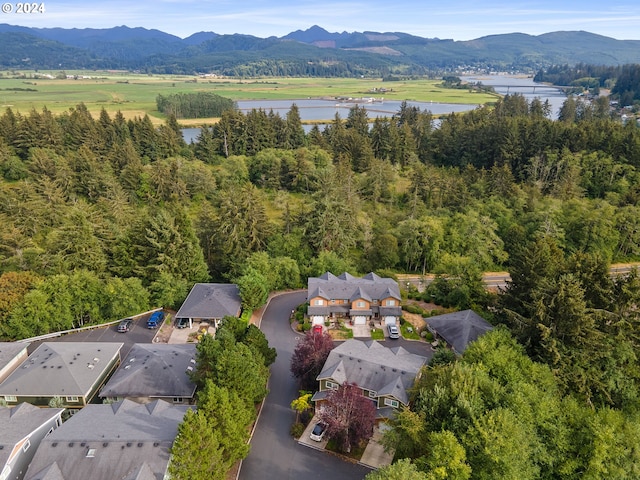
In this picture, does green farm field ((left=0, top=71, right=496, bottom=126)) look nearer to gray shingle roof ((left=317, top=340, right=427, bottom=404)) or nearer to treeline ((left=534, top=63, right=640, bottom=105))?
treeline ((left=534, top=63, right=640, bottom=105))

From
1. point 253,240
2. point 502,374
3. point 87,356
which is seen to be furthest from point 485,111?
point 87,356

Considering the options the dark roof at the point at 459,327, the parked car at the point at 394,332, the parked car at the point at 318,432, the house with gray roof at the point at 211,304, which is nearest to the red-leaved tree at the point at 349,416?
the parked car at the point at 318,432

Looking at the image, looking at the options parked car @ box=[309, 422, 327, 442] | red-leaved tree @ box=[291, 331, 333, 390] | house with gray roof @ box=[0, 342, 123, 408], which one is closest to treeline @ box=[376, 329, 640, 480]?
parked car @ box=[309, 422, 327, 442]

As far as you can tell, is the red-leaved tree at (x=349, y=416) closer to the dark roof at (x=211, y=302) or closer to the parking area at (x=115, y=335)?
the dark roof at (x=211, y=302)

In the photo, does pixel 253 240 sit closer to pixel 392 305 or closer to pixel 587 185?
pixel 392 305

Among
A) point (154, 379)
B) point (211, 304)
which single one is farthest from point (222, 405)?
point (211, 304)

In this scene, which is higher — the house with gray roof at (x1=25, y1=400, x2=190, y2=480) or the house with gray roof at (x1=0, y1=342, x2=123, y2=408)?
the house with gray roof at (x1=25, y1=400, x2=190, y2=480)
